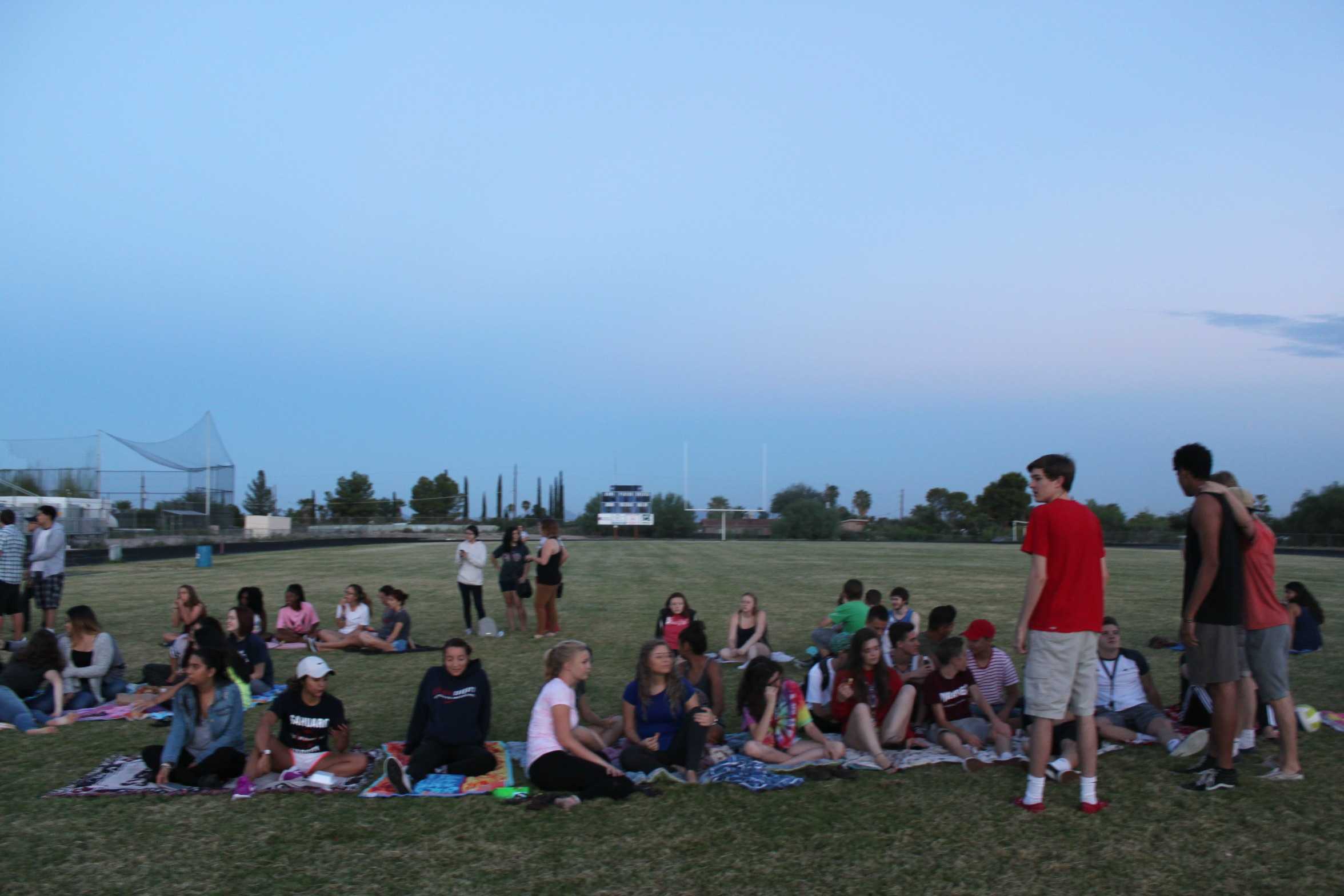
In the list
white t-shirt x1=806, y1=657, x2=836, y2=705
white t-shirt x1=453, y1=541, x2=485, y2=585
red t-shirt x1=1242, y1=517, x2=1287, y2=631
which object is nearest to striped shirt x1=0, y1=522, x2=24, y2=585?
white t-shirt x1=453, y1=541, x2=485, y2=585

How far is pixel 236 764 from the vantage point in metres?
6.32

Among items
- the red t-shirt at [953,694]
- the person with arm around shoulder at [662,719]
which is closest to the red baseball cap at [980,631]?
the red t-shirt at [953,694]

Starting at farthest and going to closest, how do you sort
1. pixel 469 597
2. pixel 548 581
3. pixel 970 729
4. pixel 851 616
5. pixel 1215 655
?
pixel 469 597 → pixel 548 581 → pixel 851 616 → pixel 970 729 → pixel 1215 655

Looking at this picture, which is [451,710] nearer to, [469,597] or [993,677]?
[993,677]

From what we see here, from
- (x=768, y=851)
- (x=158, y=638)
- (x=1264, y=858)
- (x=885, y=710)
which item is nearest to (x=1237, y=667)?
(x=1264, y=858)

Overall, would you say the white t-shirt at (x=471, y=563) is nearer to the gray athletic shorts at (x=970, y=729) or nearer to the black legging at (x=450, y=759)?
the black legging at (x=450, y=759)

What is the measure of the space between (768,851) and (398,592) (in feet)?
28.8

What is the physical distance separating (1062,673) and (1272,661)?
5.57 ft

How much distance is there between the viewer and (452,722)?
6.73 metres

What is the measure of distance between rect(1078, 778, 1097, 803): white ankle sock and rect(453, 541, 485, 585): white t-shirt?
990 centimetres

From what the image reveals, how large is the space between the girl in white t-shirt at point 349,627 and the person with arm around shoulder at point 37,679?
4.26 metres

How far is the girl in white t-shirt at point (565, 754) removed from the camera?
19.7 ft

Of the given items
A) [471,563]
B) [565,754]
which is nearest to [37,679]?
[565,754]

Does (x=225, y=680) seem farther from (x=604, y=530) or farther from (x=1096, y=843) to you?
(x=604, y=530)
